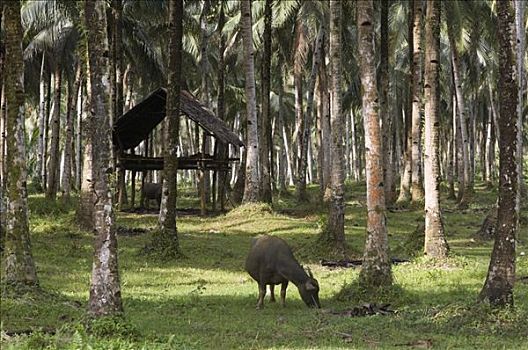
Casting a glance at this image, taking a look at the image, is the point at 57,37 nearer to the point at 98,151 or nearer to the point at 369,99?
the point at 369,99

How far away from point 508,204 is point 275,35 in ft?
103

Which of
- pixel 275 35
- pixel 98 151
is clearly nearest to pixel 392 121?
pixel 275 35

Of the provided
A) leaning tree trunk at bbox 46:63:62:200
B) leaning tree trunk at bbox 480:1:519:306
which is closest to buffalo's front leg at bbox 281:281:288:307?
leaning tree trunk at bbox 480:1:519:306

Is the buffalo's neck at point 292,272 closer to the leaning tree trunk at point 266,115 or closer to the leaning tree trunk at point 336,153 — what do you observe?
the leaning tree trunk at point 336,153

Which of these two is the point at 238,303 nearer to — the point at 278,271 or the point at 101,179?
the point at 278,271

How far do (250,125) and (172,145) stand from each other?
8695mm

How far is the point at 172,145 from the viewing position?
18203 mm

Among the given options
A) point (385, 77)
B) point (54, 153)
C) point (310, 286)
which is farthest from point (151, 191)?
point (310, 286)

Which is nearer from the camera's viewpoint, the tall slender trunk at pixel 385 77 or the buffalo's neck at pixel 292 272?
the buffalo's neck at pixel 292 272

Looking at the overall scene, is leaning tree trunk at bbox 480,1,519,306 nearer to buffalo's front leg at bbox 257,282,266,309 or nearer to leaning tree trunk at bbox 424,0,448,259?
buffalo's front leg at bbox 257,282,266,309

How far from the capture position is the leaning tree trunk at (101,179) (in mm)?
8875

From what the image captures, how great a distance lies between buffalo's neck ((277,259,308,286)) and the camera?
12.2 metres

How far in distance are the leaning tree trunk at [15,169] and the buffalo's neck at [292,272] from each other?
4.24 meters

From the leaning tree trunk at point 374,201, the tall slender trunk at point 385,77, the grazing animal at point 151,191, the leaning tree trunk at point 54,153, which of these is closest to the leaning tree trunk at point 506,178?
the leaning tree trunk at point 374,201
